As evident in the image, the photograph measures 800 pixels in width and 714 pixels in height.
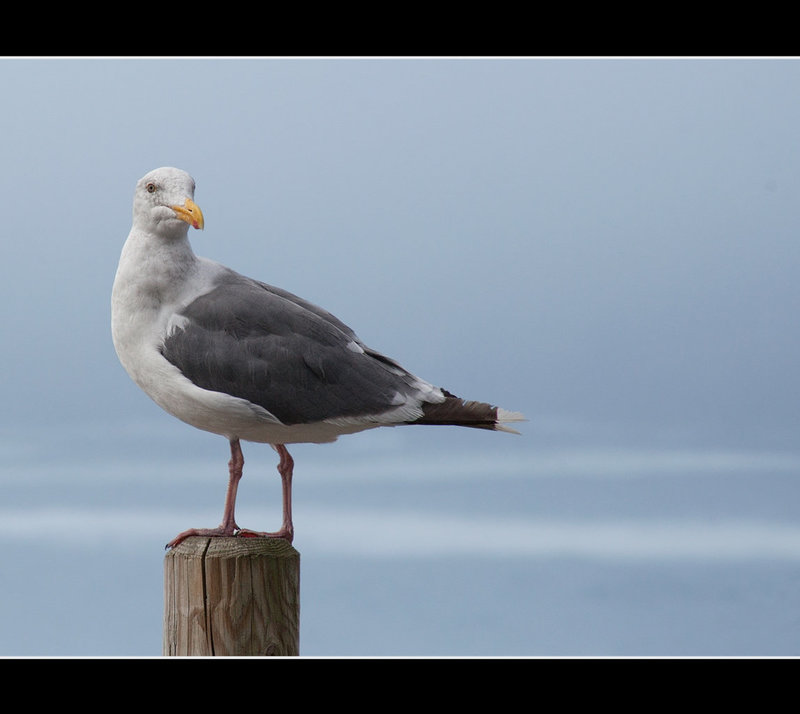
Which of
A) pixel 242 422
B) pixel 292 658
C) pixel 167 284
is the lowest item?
pixel 292 658

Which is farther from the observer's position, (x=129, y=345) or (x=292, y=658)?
(x=129, y=345)

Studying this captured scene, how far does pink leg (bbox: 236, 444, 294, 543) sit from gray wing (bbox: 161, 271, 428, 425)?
773mm

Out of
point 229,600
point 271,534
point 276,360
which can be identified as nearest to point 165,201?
point 276,360

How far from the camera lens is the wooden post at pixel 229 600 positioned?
619cm

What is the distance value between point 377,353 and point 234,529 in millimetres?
1473

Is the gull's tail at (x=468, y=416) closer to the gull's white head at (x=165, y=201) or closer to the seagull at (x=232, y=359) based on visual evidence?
the seagull at (x=232, y=359)

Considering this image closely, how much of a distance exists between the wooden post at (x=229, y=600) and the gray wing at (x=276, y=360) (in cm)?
91

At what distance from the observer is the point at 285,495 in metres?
7.25

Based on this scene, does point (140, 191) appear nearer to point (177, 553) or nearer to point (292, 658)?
point (177, 553)

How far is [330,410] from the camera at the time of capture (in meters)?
6.66

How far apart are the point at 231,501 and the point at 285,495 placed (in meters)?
0.52

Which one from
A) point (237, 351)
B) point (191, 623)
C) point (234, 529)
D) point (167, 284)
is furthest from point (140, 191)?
point (191, 623)

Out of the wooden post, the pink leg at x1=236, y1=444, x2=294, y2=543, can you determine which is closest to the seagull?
the pink leg at x1=236, y1=444, x2=294, y2=543

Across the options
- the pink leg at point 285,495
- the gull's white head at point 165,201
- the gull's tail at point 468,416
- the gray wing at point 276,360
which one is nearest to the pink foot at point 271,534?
the pink leg at point 285,495
